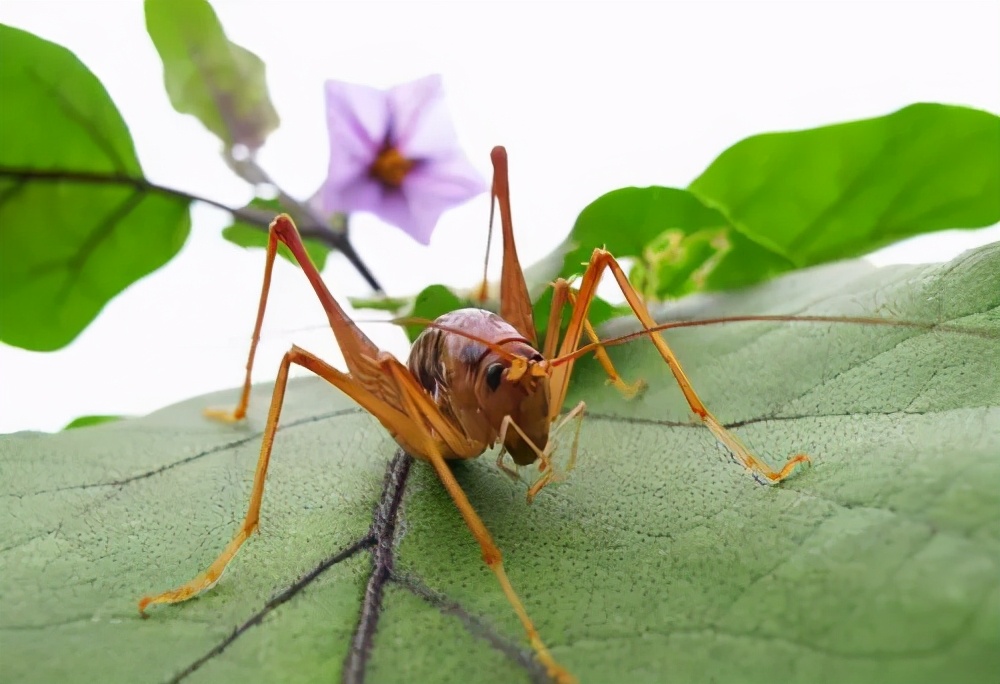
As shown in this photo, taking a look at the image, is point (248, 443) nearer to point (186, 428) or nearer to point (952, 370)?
point (186, 428)

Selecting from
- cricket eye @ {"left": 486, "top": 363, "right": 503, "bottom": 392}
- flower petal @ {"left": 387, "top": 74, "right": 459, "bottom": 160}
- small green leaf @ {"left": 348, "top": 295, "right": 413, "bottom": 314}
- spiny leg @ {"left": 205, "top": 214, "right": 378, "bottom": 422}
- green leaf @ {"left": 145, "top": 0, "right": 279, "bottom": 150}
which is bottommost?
cricket eye @ {"left": 486, "top": 363, "right": 503, "bottom": 392}

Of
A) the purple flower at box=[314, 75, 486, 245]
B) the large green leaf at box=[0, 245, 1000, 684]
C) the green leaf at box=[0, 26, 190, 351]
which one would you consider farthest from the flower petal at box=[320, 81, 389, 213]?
the large green leaf at box=[0, 245, 1000, 684]

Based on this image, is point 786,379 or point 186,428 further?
point 186,428

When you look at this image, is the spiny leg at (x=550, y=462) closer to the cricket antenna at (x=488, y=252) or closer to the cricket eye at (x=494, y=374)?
the cricket eye at (x=494, y=374)

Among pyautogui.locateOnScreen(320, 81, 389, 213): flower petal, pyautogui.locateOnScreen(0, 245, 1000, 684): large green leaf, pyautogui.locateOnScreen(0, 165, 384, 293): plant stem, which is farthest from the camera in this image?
pyautogui.locateOnScreen(320, 81, 389, 213): flower petal

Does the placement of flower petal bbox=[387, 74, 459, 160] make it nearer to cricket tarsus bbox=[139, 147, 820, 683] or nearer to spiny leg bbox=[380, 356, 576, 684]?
cricket tarsus bbox=[139, 147, 820, 683]

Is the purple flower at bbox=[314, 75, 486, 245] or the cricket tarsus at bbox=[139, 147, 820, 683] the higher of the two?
the purple flower at bbox=[314, 75, 486, 245]

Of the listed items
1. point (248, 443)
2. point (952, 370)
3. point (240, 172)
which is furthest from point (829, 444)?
point (240, 172)

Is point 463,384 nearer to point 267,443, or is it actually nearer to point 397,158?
point 267,443

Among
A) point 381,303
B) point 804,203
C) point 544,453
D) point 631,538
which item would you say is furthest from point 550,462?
point 804,203
